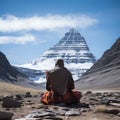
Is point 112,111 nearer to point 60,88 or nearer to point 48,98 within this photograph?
point 60,88

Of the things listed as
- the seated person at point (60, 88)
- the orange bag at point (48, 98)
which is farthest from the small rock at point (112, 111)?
the orange bag at point (48, 98)

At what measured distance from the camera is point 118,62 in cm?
19925

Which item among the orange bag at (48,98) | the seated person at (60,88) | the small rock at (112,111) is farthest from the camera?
the orange bag at (48,98)

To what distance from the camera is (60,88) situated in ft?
49.5

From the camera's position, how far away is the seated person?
15039mm

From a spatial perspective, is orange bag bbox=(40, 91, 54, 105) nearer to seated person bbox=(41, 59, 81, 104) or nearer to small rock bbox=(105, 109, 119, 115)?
seated person bbox=(41, 59, 81, 104)

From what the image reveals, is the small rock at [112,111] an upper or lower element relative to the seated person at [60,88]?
lower

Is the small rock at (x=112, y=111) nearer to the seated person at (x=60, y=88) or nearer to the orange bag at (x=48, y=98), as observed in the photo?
the seated person at (x=60, y=88)

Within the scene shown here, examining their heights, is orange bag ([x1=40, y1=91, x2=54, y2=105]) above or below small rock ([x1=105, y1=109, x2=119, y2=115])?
above

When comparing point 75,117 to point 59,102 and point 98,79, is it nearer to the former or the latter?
point 59,102

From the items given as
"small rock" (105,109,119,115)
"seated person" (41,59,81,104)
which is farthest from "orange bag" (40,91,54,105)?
"small rock" (105,109,119,115)

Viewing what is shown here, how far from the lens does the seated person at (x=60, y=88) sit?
15.0 metres

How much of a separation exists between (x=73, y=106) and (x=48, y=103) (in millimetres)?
1224

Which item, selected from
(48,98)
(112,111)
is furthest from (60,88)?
(112,111)
